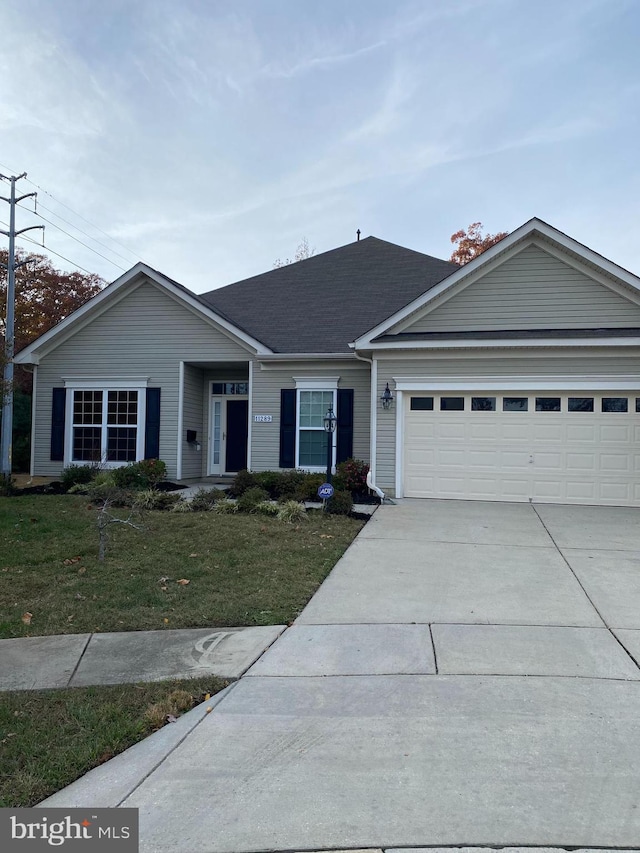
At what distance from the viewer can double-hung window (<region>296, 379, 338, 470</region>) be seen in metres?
14.1

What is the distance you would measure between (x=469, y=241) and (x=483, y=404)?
22.1 metres

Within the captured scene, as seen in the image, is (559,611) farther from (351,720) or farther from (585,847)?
(585,847)

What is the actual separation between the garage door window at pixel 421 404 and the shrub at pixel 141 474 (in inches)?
241

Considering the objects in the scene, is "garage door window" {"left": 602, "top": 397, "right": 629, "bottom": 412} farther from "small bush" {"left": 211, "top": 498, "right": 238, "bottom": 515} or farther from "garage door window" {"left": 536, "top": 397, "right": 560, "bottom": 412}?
"small bush" {"left": 211, "top": 498, "right": 238, "bottom": 515}

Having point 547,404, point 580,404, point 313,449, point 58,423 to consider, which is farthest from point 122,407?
A: point 580,404

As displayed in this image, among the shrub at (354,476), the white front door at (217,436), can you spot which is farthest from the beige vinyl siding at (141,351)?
the shrub at (354,476)

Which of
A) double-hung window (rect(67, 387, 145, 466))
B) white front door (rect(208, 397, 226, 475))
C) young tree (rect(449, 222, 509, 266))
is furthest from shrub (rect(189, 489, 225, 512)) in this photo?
young tree (rect(449, 222, 509, 266))

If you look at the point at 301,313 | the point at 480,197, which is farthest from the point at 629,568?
the point at 480,197

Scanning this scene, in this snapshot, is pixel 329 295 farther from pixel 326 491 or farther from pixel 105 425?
pixel 326 491

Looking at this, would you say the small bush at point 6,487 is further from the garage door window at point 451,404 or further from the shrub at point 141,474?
the garage door window at point 451,404

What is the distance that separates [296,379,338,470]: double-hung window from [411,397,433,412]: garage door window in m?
2.26

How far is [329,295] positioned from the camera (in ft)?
55.3

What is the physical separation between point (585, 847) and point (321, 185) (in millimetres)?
21437

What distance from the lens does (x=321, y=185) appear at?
21016 millimetres
